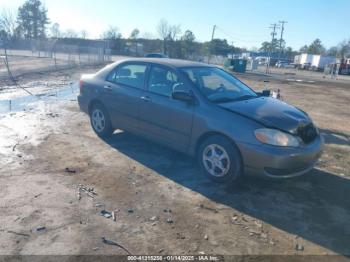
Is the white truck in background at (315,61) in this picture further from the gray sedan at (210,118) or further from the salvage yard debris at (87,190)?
the salvage yard debris at (87,190)

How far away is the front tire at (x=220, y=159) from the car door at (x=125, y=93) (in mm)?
1541

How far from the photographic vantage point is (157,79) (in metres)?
5.52

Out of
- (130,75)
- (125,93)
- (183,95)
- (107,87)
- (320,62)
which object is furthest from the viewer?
(320,62)

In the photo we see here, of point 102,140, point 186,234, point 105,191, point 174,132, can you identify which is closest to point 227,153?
point 174,132

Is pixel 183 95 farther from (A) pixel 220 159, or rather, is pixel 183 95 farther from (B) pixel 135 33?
(B) pixel 135 33

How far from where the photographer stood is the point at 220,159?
4.66 meters

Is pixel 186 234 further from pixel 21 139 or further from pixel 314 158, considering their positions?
pixel 21 139

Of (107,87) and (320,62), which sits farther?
(320,62)

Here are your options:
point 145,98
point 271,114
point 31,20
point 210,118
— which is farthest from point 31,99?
point 31,20

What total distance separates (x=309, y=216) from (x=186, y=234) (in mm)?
1591

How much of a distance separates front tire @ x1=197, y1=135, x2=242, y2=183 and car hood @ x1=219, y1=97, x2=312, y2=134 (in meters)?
0.49

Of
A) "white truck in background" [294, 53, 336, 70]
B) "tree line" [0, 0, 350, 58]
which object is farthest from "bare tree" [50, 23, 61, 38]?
"white truck in background" [294, 53, 336, 70]

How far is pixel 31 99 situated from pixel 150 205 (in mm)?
8041

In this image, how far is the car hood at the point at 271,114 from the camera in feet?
14.6
